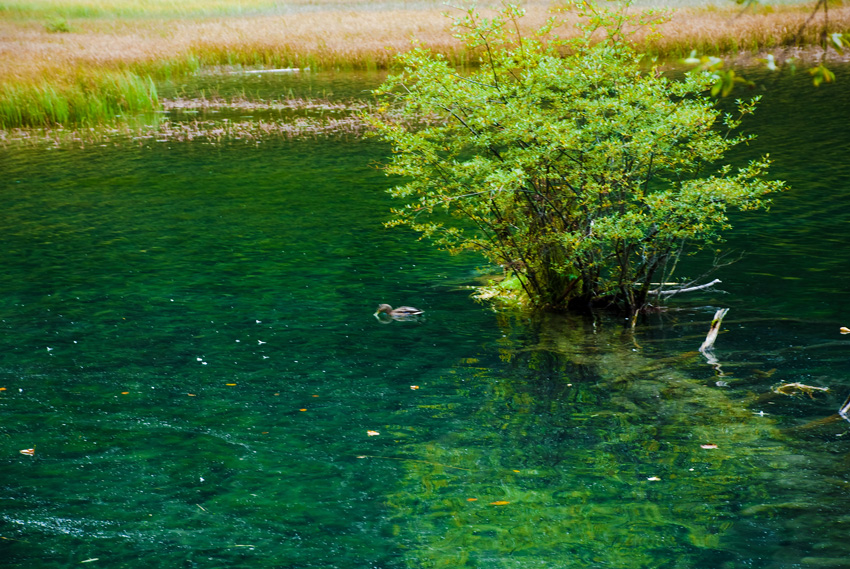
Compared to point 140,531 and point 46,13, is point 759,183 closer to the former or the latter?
point 140,531

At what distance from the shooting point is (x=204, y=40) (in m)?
44.7

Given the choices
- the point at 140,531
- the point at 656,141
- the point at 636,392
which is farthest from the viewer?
the point at 656,141

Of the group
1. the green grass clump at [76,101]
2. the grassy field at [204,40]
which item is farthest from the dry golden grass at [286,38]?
the green grass clump at [76,101]

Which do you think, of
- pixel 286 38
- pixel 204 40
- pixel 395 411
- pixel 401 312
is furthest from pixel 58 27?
pixel 395 411

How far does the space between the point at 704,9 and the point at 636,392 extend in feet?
A: 136

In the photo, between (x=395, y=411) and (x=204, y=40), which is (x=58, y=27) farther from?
(x=395, y=411)

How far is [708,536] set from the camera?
635cm

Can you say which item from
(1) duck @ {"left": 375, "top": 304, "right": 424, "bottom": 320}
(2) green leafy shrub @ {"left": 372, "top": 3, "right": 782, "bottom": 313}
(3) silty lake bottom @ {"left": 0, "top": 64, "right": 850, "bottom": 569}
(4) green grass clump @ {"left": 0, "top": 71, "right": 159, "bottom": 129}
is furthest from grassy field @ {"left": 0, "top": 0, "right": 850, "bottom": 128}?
(1) duck @ {"left": 375, "top": 304, "right": 424, "bottom": 320}

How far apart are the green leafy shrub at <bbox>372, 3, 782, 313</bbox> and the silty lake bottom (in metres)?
1.10

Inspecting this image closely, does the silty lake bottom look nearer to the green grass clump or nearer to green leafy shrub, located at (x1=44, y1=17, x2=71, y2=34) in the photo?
the green grass clump

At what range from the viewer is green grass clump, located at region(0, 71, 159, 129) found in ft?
89.9

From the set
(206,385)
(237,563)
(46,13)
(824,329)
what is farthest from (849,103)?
(46,13)

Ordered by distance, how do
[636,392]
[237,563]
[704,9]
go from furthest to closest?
[704,9] → [636,392] → [237,563]

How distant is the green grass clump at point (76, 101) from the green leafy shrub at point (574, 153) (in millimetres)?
20173
